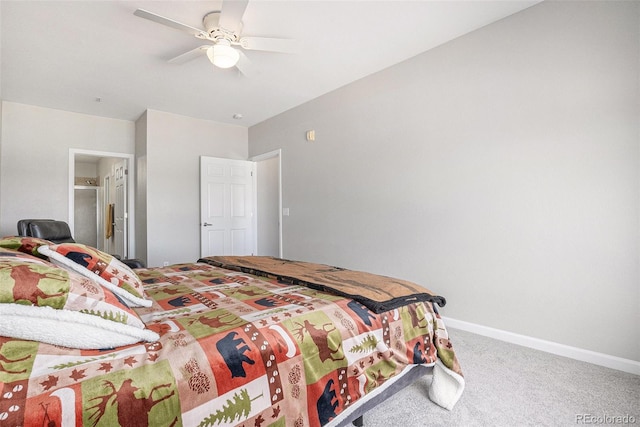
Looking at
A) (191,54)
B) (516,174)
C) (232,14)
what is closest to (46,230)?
(191,54)

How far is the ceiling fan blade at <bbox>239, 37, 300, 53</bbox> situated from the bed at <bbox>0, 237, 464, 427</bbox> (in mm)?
1856

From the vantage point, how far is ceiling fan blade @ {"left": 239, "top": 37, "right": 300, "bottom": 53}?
2.37 metres

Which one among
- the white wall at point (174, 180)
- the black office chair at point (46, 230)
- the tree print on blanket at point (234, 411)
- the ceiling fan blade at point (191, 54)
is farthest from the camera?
the white wall at point (174, 180)

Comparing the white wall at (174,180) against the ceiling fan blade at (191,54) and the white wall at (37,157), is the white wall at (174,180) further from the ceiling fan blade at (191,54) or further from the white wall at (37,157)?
the ceiling fan blade at (191,54)

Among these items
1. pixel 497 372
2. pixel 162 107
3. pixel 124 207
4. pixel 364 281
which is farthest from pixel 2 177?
pixel 497 372

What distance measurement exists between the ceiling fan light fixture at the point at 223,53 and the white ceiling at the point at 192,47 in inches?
9.7

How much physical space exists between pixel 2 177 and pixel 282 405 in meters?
5.10

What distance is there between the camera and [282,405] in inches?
40.8

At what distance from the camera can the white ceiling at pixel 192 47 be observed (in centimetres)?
233

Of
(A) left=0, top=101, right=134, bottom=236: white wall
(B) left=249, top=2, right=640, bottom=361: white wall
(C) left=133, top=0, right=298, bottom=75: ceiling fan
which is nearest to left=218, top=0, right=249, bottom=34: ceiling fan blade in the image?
(C) left=133, top=0, right=298, bottom=75: ceiling fan

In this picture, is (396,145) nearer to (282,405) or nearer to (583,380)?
(583,380)

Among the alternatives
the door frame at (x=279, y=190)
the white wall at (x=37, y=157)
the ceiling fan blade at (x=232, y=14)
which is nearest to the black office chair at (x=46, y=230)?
the white wall at (x=37, y=157)

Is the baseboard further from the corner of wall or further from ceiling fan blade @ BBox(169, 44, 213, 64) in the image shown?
the corner of wall

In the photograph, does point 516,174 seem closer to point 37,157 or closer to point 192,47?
point 192,47
